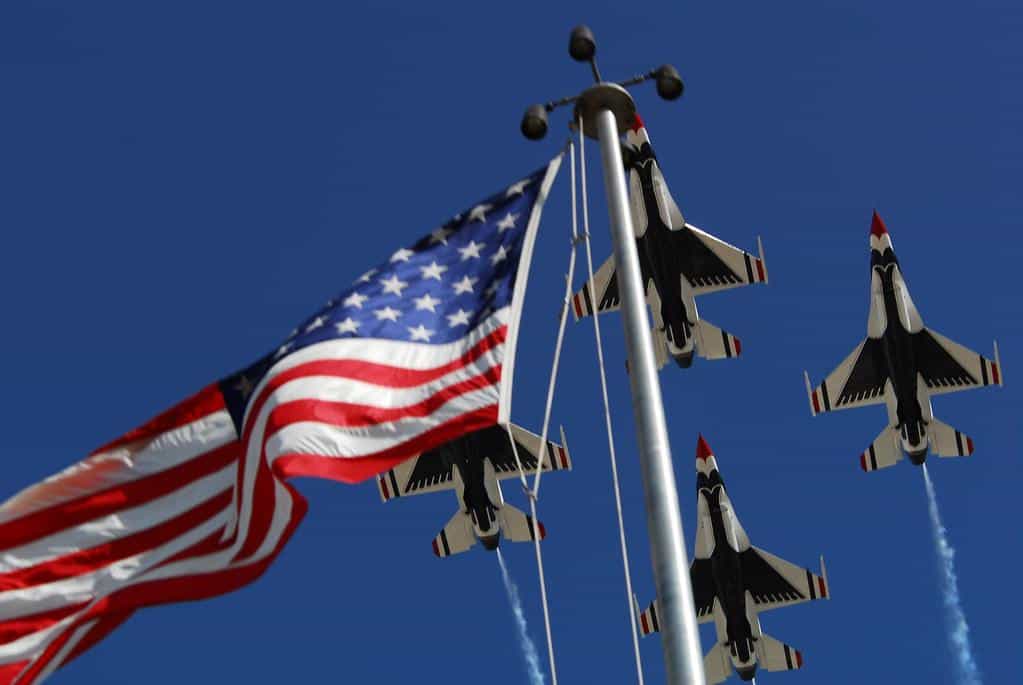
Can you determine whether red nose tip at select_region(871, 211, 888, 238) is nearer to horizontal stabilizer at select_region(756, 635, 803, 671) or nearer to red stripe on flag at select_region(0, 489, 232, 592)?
horizontal stabilizer at select_region(756, 635, 803, 671)

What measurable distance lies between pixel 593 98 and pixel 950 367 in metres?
40.1

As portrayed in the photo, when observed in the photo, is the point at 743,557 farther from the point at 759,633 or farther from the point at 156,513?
the point at 156,513

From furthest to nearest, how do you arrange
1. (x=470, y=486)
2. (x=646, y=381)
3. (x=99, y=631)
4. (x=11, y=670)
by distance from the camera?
(x=470, y=486) < (x=99, y=631) < (x=11, y=670) < (x=646, y=381)

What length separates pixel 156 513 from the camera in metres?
16.4

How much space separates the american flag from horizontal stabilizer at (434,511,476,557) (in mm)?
40141

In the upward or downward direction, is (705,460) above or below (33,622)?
above

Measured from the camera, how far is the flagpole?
1229cm

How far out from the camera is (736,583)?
178ft

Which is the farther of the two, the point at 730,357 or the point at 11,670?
the point at 730,357

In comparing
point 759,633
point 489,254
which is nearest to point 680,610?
point 489,254

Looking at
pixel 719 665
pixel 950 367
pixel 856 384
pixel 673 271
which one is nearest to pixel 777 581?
pixel 719 665

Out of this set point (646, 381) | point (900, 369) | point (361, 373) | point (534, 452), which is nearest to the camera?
point (646, 381)

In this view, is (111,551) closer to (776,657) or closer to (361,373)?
(361,373)

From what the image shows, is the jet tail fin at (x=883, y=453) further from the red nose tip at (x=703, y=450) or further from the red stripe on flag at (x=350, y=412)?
the red stripe on flag at (x=350, y=412)
